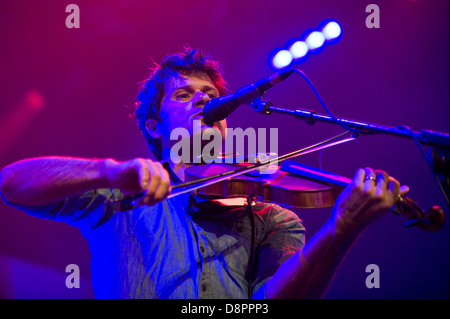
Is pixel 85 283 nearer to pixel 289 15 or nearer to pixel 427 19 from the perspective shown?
pixel 289 15

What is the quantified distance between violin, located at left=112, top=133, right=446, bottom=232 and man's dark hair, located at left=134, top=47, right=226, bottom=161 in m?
0.64

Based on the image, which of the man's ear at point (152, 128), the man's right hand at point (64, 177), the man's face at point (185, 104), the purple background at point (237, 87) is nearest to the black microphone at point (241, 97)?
the man's face at point (185, 104)

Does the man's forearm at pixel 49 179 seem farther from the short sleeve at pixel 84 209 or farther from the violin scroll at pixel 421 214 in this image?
the violin scroll at pixel 421 214

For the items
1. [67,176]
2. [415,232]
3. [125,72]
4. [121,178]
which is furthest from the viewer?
[415,232]

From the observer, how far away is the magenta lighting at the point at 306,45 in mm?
2965

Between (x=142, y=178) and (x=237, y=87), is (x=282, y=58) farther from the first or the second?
(x=142, y=178)

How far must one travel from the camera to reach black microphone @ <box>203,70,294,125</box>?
4.51 feet

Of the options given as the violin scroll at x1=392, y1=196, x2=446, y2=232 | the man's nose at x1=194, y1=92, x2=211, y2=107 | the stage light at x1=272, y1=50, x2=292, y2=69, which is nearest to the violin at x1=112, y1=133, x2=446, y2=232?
the violin scroll at x1=392, y1=196, x2=446, y2=232

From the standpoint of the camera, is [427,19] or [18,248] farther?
[427,19]

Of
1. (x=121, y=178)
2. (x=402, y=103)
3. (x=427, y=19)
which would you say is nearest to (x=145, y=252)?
(x=121, y=178)

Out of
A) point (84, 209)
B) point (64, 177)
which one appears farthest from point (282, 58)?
point (64, 177)

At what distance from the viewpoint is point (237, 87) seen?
303cm

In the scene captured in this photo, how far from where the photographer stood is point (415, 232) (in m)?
3.04
